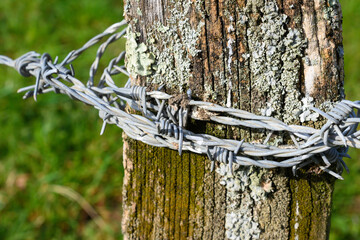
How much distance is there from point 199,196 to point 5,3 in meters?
4.40

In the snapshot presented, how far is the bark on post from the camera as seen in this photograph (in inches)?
47.1

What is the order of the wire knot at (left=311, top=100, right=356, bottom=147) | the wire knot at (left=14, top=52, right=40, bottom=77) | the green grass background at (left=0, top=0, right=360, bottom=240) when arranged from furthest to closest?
1. the green grass background at (left=0, top=0, right=360, bottom=240)
2. the wire knot at (left=14, top=52, right=40, bottom=77)
3. the wire knot at (left=311, top=100, right=356, bottom=147)

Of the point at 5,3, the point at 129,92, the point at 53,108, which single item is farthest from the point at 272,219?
the point at 5,3

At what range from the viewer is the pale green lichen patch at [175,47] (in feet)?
4.04

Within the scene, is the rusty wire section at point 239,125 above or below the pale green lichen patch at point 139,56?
below

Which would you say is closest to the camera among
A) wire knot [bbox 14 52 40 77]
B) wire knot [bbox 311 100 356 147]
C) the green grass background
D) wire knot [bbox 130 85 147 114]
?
wire knot [bbox 311 100 356 147]

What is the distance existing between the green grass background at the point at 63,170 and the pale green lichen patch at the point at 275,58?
1.76 m

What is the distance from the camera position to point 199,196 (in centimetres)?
144

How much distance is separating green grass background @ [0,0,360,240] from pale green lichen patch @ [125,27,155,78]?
1759 mm

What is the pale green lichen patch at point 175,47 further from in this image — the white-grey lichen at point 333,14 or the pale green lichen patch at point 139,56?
the white-grey lichen at point 333,14

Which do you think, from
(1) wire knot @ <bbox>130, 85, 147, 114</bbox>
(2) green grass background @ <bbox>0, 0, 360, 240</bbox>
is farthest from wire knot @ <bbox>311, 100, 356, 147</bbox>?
(2) green grass background @ <bbox>0, 0, 360, 240</bbox>

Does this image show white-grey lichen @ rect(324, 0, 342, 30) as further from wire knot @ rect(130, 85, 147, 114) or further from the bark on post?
wire knot @ rect(130, 85, 147, 114)

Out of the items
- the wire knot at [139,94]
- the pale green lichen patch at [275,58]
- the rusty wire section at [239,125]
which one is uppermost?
the pale green lichen patch at [275,58]

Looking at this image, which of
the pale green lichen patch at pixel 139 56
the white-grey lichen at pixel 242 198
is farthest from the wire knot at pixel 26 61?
the white-grey lichen at pixel 242 198
